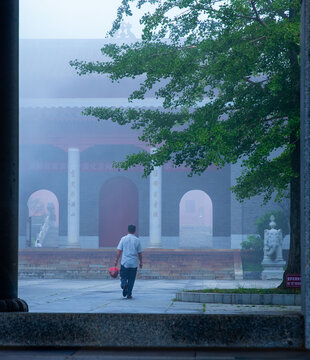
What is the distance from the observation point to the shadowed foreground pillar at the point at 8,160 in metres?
4.41

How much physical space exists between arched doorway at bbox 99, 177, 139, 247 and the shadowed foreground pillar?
2204 centimetres

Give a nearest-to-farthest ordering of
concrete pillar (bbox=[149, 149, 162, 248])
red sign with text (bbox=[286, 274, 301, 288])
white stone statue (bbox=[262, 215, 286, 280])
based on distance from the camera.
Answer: red sign with text (bbox=[286, 274, 301, 288]), white stone statue (bbox=[262, 215, 286, 280]), concrete pillar (bbox=[149, 149, 162, 248])

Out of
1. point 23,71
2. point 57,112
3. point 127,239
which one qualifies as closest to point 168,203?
point 57,112

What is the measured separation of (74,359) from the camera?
3.86 metres

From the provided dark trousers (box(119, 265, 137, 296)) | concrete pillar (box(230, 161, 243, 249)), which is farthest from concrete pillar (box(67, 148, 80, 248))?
dark trousers (box(119, 265, 137, 296))

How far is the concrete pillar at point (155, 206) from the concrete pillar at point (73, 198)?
2765 millimetres

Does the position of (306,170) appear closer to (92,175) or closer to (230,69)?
(230,69)

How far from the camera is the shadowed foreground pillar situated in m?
4.41

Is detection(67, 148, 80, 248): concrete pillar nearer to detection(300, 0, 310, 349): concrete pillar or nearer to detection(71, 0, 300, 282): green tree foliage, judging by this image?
detection(71, 0, 300, 282): green tree foliage

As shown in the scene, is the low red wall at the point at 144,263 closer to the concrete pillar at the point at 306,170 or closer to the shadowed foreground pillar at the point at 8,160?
the shadowed foreground pillar at the point at 8,160

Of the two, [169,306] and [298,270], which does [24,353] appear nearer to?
[169,306]

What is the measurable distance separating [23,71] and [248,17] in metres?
19.2

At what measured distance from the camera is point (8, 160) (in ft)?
14.6

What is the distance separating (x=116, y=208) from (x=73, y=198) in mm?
2589
